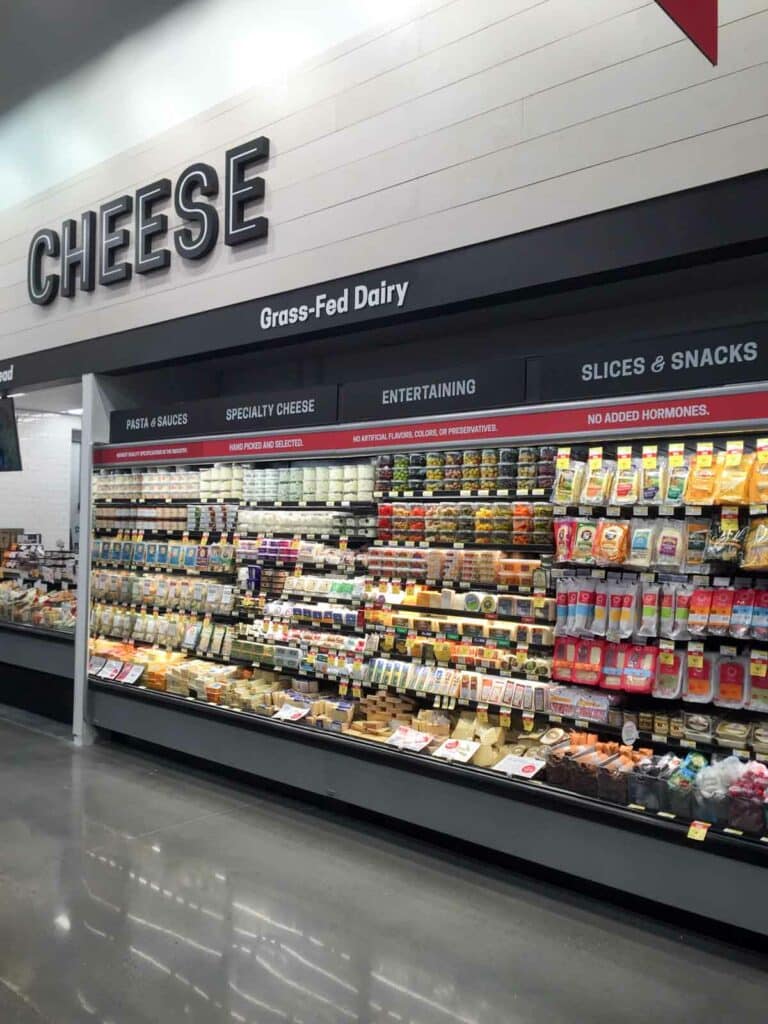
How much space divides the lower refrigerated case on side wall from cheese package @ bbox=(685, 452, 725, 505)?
0.01 meters

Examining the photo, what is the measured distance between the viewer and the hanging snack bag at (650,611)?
168 inches

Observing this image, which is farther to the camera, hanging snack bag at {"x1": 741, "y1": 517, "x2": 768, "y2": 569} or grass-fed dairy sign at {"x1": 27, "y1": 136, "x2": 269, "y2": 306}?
grass-fed dairy sign at {"x1": 27, "y1": 136, "x2": 269, "y2": 306}

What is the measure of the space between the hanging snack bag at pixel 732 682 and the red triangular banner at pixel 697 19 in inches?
104

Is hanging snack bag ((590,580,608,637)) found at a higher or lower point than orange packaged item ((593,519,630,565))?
lower

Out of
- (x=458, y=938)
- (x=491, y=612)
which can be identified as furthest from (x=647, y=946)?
(x=491, y=612)

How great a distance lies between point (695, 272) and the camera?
4605 millimetres

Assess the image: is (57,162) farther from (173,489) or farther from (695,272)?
(695,272)

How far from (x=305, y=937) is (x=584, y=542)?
2349 millimetres

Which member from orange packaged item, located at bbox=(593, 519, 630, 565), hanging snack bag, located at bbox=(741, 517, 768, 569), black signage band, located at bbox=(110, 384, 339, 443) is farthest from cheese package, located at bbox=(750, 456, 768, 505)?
black signage band, located at bbox=(110, 384, 339, 443)

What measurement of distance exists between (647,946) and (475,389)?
2.91m

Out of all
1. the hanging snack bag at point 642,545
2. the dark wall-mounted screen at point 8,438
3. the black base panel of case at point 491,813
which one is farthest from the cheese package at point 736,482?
the dark wall-mounted screen at point 8,438

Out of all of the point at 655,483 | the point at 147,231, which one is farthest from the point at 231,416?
the point at 655,483

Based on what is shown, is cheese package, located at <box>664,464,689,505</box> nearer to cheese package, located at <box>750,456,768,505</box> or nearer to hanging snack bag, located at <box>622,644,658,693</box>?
cheese package, located at <box>750,456,768,505</box>

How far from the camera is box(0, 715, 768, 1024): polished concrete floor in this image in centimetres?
319
